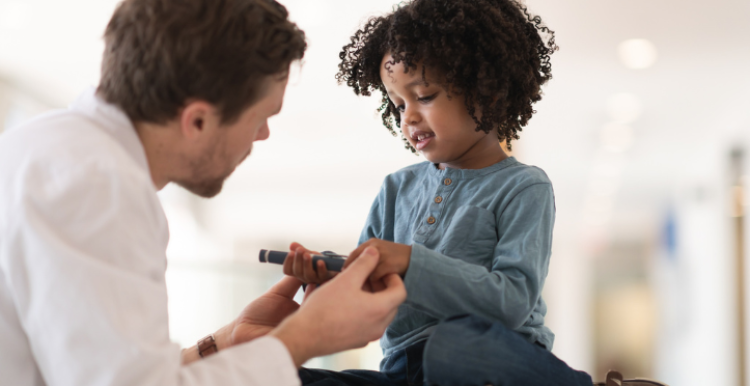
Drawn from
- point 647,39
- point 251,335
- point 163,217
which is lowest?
point 251,335

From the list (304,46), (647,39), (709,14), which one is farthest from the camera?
(647,39)

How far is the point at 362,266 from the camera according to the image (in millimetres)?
751

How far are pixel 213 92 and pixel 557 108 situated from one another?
3.55 metres

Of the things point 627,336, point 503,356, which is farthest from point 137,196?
point 627,336

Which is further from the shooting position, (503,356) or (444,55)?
A: (444,55)

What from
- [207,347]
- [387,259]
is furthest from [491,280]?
[207,347]

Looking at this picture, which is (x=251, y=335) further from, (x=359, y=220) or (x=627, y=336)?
(x=627, y=336)

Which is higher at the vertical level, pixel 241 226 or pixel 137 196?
pixel 137 196

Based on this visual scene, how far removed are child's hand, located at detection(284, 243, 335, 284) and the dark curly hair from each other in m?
0.34

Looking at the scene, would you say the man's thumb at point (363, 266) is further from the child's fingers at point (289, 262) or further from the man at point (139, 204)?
the child's fingers at point (289, 262)

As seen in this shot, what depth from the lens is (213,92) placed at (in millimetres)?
767

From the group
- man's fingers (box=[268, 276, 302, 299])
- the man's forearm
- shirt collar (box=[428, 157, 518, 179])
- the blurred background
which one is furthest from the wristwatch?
the blurred background

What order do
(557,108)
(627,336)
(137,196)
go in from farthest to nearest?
(627,336), (557,108), (137,196)

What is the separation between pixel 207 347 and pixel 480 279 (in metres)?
0.44
